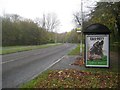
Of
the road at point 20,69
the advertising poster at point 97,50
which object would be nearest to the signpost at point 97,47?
the advertising poster at point 97,50

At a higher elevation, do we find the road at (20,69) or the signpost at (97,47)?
the signpost at (97,47)

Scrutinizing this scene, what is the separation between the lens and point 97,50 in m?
15.6

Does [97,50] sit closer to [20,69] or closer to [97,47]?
[97,47]

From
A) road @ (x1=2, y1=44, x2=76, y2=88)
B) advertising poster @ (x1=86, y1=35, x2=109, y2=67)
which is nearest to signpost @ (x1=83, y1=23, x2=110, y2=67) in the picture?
advertising poster @ (x1=86, y1=35, x2=109, y2=67)

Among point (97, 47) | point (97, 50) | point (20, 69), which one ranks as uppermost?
point (97, 47)

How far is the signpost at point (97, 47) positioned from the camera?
15383 millimetres

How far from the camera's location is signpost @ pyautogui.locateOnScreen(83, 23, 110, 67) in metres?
15.4

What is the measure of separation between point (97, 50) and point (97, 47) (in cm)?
23

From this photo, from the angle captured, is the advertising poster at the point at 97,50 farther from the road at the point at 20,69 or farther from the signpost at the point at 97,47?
the road at the point at 20,69

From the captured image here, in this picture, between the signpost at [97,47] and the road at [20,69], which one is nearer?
the road at [20,69]

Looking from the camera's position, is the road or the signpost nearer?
the road

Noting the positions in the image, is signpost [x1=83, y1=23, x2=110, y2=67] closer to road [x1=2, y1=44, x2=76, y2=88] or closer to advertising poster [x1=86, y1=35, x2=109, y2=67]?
advertising poster [x1=86, y1=35, x2=109, y2=67]

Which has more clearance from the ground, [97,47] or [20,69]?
[97,47]

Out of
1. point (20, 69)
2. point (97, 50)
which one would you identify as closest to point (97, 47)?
point (97, 50)
